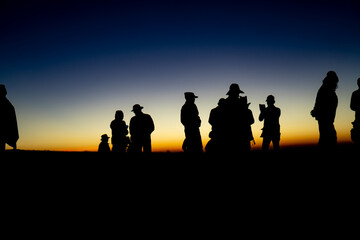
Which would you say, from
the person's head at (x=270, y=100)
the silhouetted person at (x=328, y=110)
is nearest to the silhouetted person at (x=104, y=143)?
the person's head at (x=270, y=100)

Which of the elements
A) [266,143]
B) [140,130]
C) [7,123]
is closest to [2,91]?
[7,123]

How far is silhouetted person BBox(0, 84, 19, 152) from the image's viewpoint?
6.28 meters

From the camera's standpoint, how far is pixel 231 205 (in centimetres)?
301

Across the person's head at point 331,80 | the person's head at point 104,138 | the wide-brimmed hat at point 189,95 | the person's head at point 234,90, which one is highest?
the wide-brimmed hat at point 189,95

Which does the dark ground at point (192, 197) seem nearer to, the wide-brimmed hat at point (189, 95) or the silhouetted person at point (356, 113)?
the silhouetted person at point (356, 113)

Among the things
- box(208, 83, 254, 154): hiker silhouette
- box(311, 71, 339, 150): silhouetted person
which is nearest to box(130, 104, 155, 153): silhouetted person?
box(208, 83, 254, 154): hiker silhouette

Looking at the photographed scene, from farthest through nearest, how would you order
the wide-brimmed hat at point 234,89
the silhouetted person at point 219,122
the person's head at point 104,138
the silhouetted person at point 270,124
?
the person's head at point 104,138, the silhouetted person at point 270,124, the silhouetted person at point 219,122, the wide-brimmed hat at point 234,89

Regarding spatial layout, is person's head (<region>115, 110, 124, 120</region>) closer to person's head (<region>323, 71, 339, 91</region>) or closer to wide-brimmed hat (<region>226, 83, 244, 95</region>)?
wide-brimmed hat (<region>226, 83, 244, 95</region>)

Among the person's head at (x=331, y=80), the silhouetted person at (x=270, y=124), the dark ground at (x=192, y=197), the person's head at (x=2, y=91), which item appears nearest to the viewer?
the dark ground at (x=192, y=197)

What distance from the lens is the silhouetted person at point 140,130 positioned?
26.2 ft

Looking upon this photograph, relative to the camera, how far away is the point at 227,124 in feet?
15.0

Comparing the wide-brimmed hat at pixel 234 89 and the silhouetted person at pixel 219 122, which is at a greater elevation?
the wide-brimmed hat at pixel 234 89

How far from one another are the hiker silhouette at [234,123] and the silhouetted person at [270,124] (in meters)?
3.68

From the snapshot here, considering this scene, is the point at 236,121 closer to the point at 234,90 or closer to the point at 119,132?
the point at 234,90
